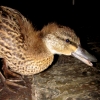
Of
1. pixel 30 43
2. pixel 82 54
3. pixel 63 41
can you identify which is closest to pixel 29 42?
pixel 30 43

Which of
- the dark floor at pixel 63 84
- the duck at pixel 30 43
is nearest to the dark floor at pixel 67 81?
the dark floor at pixel 63 84

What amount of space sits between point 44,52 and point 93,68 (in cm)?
65

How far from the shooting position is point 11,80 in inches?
89.5

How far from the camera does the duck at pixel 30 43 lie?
191 centimetres

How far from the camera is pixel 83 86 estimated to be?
2191 mm

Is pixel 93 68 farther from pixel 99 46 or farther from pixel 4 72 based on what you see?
pixel 4 72

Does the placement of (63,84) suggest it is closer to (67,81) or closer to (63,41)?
(67,81)

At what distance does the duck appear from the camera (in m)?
1.91

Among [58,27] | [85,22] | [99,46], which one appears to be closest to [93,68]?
[99,46]

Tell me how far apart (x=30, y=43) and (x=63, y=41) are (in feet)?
0.89

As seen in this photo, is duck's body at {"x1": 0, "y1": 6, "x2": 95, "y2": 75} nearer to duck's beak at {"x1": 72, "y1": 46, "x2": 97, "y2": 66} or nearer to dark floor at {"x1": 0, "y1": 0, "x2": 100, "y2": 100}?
duck's beak at {"x1": 72, "y1": 46, "x2": 97, "y2": 66}

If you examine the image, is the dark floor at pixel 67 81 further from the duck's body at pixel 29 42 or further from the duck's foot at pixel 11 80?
the duck's body at pixel 29 42

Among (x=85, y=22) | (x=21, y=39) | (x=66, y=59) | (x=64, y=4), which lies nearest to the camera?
(x=21, y=39)

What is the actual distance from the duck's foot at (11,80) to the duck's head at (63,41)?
448 mm
